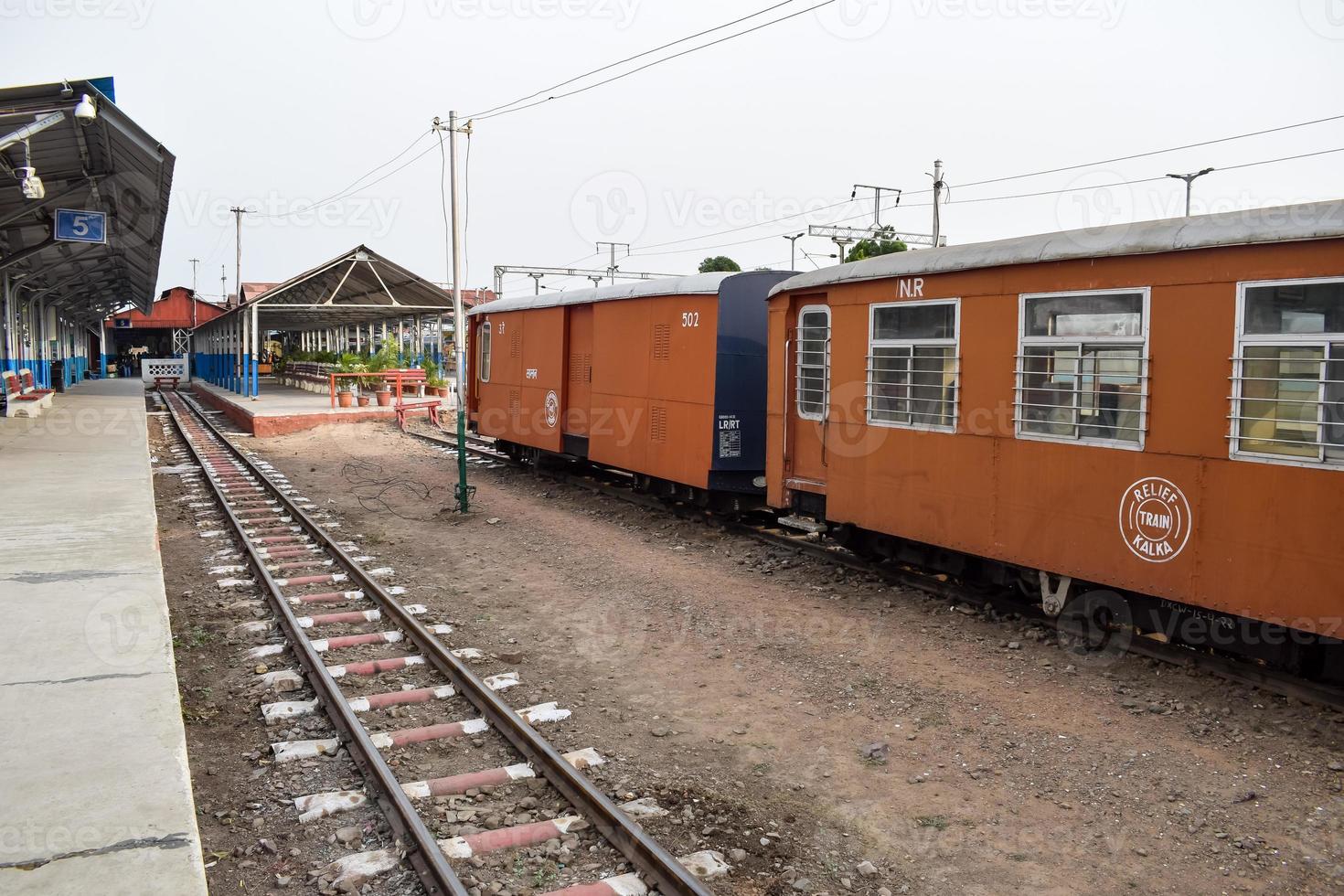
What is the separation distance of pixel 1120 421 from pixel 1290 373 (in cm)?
113

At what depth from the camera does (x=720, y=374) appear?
11.4 m

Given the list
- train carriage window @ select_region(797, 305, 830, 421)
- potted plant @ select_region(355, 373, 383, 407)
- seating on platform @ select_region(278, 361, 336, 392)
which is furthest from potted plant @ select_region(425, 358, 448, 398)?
train carriage window @ select_region(797, 305, 830, 421)

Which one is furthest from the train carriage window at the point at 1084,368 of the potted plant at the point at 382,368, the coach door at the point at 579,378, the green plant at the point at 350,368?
the green plant at the point at 350,368

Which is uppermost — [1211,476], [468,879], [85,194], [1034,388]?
[85,194]

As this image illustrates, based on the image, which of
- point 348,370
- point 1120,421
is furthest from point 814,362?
point 348,370

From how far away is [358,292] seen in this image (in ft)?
108

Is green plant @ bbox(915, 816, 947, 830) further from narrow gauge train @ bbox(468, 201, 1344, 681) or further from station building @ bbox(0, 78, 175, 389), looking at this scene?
station building @ bbox(0, 78, 175, 389)

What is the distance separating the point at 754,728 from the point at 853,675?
3.92 feet

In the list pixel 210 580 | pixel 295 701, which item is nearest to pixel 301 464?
pixel 210 580

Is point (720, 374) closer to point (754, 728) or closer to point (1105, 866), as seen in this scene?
point (754, 728)

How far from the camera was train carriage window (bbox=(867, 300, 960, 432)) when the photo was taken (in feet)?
26.4

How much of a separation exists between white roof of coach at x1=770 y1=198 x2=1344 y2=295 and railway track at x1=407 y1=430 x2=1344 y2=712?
9.01 feet

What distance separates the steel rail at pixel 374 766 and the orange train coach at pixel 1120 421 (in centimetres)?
478

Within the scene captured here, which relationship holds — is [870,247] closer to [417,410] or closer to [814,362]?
[417,410]
